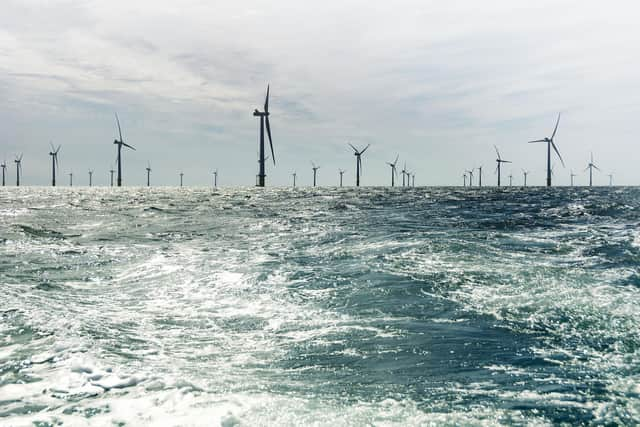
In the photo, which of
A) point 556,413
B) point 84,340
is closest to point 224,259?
point 84,340

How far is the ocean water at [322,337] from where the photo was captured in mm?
6020

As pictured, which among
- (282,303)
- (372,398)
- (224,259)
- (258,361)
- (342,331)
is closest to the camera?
(372,398)

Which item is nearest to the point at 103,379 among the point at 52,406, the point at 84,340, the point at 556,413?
the point at 52,406

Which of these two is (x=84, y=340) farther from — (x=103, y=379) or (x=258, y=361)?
(x=258, y=361)

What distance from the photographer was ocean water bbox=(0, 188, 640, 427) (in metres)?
6.02

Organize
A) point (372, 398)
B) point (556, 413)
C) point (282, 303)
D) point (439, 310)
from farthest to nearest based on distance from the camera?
point (282, 303) < point (439, 310) < point (372, 398) < point (556, 413)

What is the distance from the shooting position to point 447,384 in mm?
6699

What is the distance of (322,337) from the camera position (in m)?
8.95

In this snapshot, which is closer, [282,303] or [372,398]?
[372,398]

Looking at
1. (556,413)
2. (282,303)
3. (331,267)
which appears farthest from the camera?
(331,267)

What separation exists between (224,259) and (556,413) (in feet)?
43.4

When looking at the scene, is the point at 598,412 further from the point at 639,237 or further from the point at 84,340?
the point at 639,237

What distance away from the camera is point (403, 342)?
8.52 m

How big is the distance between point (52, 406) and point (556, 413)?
597cm
